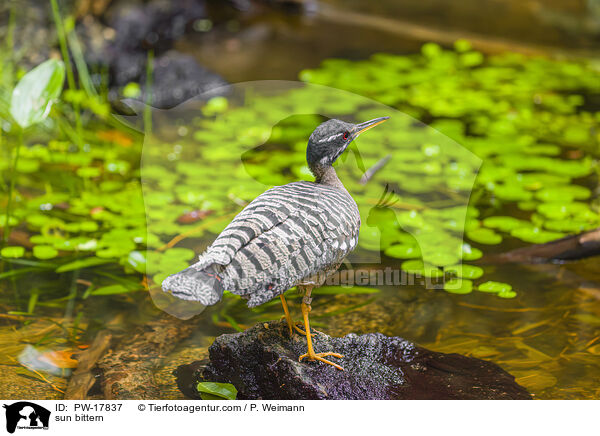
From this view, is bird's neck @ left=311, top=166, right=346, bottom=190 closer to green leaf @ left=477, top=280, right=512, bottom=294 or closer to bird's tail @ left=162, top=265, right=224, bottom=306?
bird's tail @ left=162, top=265, right=224, bottom=306

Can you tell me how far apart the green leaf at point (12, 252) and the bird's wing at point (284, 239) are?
1.22 metres

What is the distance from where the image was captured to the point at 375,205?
8.70 feet

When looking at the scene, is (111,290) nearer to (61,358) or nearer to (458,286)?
(61,358)

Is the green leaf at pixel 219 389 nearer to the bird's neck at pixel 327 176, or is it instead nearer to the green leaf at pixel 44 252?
the bird's neck at pixel 327 176

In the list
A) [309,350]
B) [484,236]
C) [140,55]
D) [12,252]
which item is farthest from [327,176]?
[140,55]

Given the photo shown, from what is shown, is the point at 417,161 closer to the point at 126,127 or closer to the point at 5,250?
the point at 126,127

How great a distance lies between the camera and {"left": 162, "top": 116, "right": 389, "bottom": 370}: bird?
134 cm

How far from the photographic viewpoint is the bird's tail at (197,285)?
1.26 meters

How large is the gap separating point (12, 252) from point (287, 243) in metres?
1.39

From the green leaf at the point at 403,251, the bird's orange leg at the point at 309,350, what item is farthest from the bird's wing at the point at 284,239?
the green leaf at the point at 403,251

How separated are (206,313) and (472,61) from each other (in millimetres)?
2829

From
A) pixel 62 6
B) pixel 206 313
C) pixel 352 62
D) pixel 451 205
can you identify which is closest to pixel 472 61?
pixel 352 62

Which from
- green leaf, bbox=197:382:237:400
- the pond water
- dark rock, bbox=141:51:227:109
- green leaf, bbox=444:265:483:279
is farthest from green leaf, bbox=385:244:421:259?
dark rock, bbox=141:51:227:109
